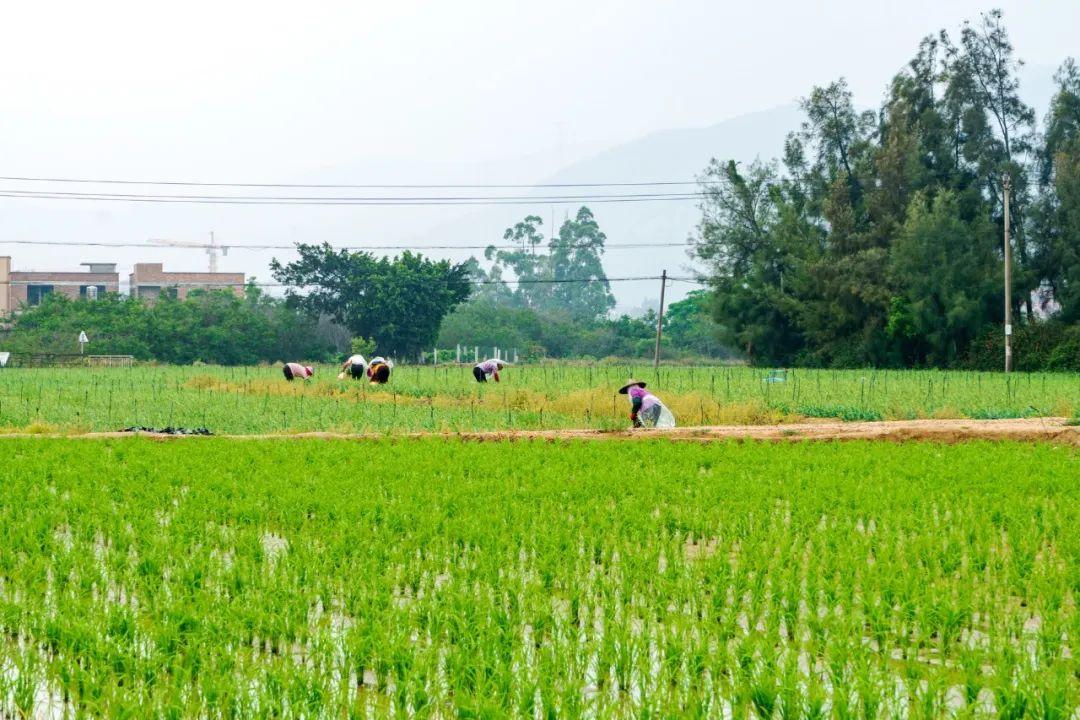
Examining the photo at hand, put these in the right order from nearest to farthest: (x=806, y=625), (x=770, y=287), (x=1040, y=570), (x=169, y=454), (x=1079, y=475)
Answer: (x=806, y=625) < (x=1040, y=570) < (x=1079, y=475) < (x=169, y=454) < (x=770, y=287)

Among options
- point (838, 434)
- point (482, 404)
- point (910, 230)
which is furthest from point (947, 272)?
point (838, 434)

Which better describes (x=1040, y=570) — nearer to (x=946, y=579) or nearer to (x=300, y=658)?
(x=946, y=579)

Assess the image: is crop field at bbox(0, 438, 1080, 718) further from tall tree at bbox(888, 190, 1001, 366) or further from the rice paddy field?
tall tree at bbox(888, 190, 1001, 366)

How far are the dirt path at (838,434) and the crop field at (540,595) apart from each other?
12.7 ft

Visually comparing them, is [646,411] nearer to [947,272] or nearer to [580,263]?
[947,272]

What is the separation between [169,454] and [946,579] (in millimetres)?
8574

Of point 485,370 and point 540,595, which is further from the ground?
point 485,370

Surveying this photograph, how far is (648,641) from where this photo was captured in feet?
15.9

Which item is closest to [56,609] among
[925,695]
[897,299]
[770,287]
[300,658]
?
[300,658]

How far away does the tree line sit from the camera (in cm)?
3541

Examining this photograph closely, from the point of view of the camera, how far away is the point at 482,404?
22.2 meters

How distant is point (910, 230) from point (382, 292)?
21551 mm

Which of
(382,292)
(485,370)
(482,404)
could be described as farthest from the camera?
(382,292)

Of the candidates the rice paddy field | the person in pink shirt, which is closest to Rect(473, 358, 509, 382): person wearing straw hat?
the person in pink shirt
